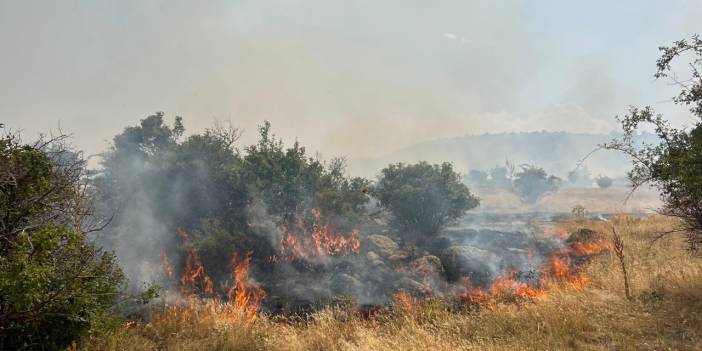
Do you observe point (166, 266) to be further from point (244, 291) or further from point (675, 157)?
point (675, 157)

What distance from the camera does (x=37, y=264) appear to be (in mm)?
5227

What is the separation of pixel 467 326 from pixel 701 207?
254 inches

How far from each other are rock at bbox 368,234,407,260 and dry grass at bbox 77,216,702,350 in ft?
27.4

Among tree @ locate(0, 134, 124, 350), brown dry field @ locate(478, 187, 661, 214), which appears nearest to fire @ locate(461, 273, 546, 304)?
tree @ locate(0, 134, 124, 350)

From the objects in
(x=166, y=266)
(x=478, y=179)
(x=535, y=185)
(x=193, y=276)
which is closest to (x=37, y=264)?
(x=193, y=276)

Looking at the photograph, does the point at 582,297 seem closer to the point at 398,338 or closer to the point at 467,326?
the point at 467,326

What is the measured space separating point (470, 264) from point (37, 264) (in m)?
16.0

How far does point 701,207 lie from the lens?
9508 mm

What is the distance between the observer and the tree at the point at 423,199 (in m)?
25.1

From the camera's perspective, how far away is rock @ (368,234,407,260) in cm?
2031

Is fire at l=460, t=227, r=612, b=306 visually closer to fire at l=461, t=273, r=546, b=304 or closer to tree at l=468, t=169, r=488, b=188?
fire at l=461, t=273, r=546, b=304

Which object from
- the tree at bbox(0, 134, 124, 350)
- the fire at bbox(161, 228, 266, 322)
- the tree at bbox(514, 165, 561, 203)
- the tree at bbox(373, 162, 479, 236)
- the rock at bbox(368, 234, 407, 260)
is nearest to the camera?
the tree at bbox(0, 134, 124, 350)

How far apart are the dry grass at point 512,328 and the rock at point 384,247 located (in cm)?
835

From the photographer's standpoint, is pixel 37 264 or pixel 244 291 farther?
pixel 244 291
